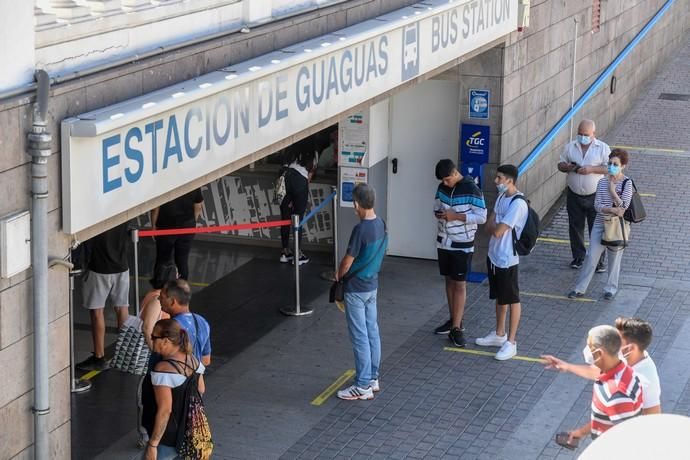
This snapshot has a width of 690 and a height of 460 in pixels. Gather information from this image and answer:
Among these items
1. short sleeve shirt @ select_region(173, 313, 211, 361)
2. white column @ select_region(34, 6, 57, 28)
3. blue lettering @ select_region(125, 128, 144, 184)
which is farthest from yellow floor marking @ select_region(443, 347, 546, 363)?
white column @ select_region(34, 6, 57, 28)

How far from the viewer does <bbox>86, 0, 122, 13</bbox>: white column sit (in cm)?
750

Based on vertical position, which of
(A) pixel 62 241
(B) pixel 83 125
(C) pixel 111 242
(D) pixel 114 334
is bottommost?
(D) pixel 114 334

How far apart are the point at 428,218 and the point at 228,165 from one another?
19.4ft

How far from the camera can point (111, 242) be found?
1098cm

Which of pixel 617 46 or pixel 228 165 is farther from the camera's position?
pixel 617 46

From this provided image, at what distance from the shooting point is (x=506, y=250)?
1126cm

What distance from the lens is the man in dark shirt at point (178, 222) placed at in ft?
41.7

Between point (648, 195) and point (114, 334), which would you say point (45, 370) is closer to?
point (114, 334)

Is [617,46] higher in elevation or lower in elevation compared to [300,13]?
lower

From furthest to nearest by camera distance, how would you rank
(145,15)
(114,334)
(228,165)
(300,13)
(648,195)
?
(648,195) < (114,334) < (300,13) < (228,165) < (145,15)

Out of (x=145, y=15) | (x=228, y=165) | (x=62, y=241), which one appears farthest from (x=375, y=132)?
(x=62, y=241)

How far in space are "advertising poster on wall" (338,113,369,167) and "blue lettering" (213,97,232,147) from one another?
5454 mm

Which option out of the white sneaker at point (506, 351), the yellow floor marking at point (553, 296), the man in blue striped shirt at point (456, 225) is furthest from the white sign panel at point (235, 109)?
the yellow floor marking at point (553, 296)

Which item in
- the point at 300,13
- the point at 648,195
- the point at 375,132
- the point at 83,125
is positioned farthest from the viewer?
the point at 648,195
